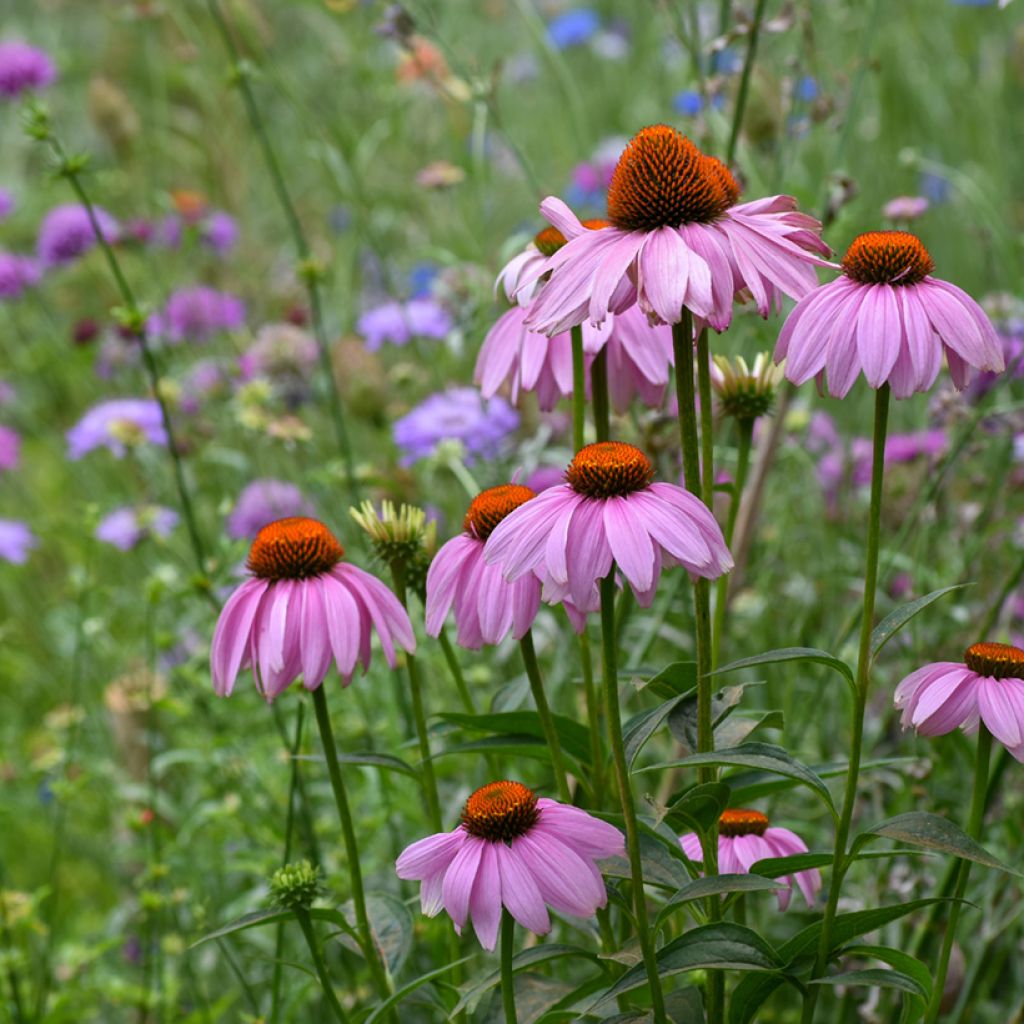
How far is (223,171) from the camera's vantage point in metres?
3.09

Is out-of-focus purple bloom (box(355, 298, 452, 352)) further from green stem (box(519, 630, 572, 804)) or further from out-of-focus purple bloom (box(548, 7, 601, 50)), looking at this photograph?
out-of-focus purple bloom (box(548, 7, 601, 50))

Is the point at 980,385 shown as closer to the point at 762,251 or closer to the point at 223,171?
the point at 762,251

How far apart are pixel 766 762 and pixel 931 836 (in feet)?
0.38

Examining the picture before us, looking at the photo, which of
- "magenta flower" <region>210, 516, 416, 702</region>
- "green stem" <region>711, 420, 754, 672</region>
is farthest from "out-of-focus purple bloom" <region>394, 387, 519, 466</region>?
"magenta flower" <region>210, 516, 416, 702</region>

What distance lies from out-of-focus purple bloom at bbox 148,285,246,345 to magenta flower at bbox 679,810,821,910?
5.92 feet

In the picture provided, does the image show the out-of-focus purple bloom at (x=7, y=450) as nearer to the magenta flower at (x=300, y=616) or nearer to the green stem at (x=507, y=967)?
the magenta flower at (x=300, y=616)

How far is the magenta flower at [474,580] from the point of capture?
2.63 feet

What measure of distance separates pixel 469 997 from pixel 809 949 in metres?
0.21

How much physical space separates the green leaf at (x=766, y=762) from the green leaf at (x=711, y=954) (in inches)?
3.6

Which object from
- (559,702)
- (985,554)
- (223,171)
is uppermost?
(223,171)

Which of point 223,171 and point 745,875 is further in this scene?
point 223,171

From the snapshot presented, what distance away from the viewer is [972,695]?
797 mm

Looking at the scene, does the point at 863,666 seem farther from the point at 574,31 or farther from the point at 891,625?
the point at 574,31

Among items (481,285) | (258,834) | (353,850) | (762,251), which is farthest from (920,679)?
(481,285)
